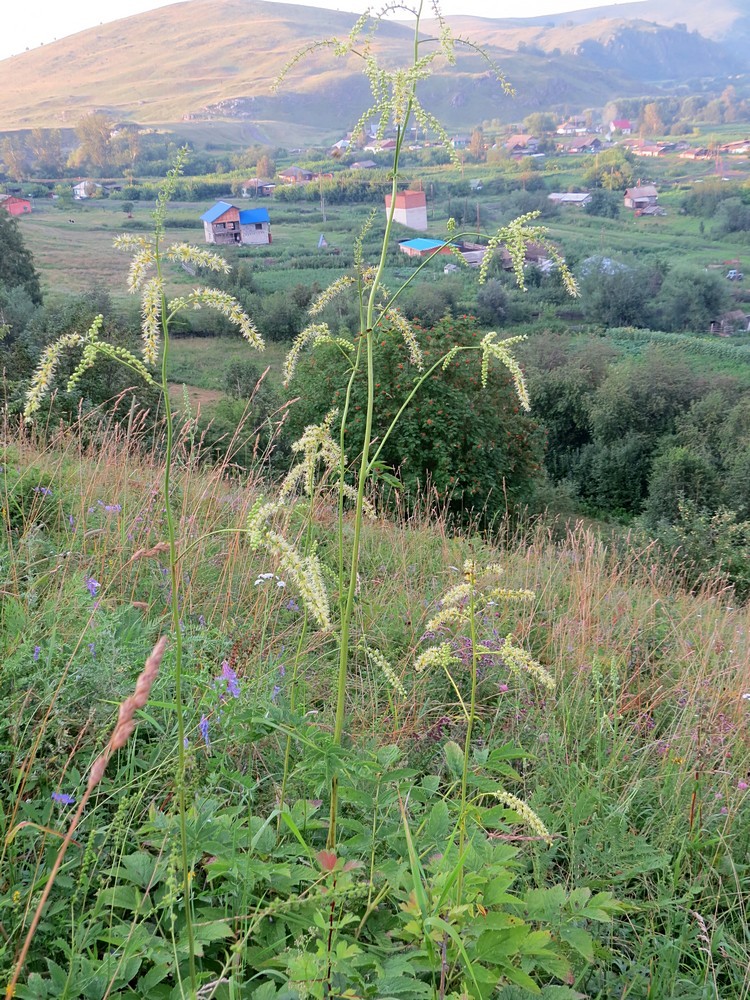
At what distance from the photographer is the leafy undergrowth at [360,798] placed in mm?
1586

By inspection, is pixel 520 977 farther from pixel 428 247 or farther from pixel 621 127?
pixel 621 127

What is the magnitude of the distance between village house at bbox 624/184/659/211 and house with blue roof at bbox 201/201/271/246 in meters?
48.9

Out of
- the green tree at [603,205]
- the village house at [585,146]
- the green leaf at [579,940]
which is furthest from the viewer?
the village house at [585,146]

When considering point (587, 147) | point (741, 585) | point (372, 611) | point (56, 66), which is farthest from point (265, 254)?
point (56, 66)

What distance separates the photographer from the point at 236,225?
70.2 m

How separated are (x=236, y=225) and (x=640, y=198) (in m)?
54.1

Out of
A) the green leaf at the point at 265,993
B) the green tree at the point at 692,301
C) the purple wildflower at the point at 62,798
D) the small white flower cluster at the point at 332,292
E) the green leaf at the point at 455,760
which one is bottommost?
the green tree at the point at 692,301

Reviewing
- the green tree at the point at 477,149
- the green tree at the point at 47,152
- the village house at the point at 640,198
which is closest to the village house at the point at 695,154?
the village house at the point at 640,198

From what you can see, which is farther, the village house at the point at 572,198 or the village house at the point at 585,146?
the village house at the point at 585,146

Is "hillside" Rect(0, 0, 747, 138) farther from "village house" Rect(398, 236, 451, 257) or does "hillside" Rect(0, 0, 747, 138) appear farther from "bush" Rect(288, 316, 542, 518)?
"village house" Rect(398, 236, 451, 257)

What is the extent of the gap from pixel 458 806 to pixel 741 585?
52.8 ft

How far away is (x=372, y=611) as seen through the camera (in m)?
3.88

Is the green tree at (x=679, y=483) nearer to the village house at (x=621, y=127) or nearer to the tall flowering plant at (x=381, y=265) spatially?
the tall flowering plant at (x=381, y=265)

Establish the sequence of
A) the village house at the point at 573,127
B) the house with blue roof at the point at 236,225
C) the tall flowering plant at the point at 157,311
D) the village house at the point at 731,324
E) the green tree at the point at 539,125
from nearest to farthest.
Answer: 1. the tall flowering plant at the point at 157,311
2. the village house at the point at 731,324
3. the house with blue roof at the point at 236,225
4. the green tree at the point at 539,125
5. the village house at the point at 573,127
